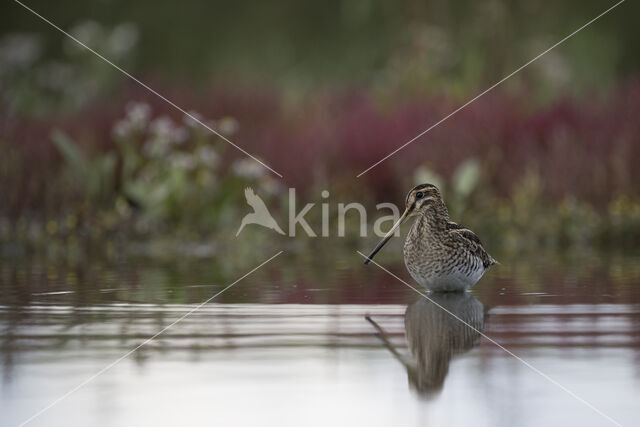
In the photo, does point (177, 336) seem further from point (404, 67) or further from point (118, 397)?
point (404, 67)

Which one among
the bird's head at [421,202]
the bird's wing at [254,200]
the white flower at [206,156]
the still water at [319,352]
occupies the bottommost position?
the still water at [319,352]

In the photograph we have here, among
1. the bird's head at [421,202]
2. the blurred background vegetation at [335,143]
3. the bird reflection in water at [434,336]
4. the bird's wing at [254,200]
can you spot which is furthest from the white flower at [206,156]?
the bird reflection in water at [434,336]

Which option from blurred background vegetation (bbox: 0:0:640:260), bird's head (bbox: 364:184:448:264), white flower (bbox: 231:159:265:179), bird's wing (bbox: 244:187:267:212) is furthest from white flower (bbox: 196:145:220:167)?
bird's head (bbox: 364:184:448:264)

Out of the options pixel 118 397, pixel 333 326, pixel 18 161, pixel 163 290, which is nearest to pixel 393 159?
pixel 18 161

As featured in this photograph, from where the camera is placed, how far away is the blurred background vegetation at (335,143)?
653 inches

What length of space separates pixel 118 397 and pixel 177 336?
2013 mm

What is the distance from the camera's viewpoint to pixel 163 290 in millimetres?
10422

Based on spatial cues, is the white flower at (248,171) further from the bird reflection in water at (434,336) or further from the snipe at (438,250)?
the bird reflection in water at (434,336)

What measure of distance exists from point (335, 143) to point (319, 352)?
12486mm

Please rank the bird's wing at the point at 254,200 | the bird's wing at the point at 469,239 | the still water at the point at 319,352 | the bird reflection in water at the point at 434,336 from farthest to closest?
the bird's wing at the point at 254,200 → the bird's wing at the point at 469,239 → the bird reflection in water at the point at 434,336 → the still water at the point at 319,352

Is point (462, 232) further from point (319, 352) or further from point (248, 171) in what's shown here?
point (248, 171)

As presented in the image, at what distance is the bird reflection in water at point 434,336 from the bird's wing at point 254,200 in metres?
7.84

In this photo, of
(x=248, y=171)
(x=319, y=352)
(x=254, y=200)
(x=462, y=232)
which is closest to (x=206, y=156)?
(x=248, y=171)

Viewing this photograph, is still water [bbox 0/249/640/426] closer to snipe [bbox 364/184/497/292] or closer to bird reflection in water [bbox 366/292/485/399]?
bird reflection in water [bbox 366/292/485/399]
